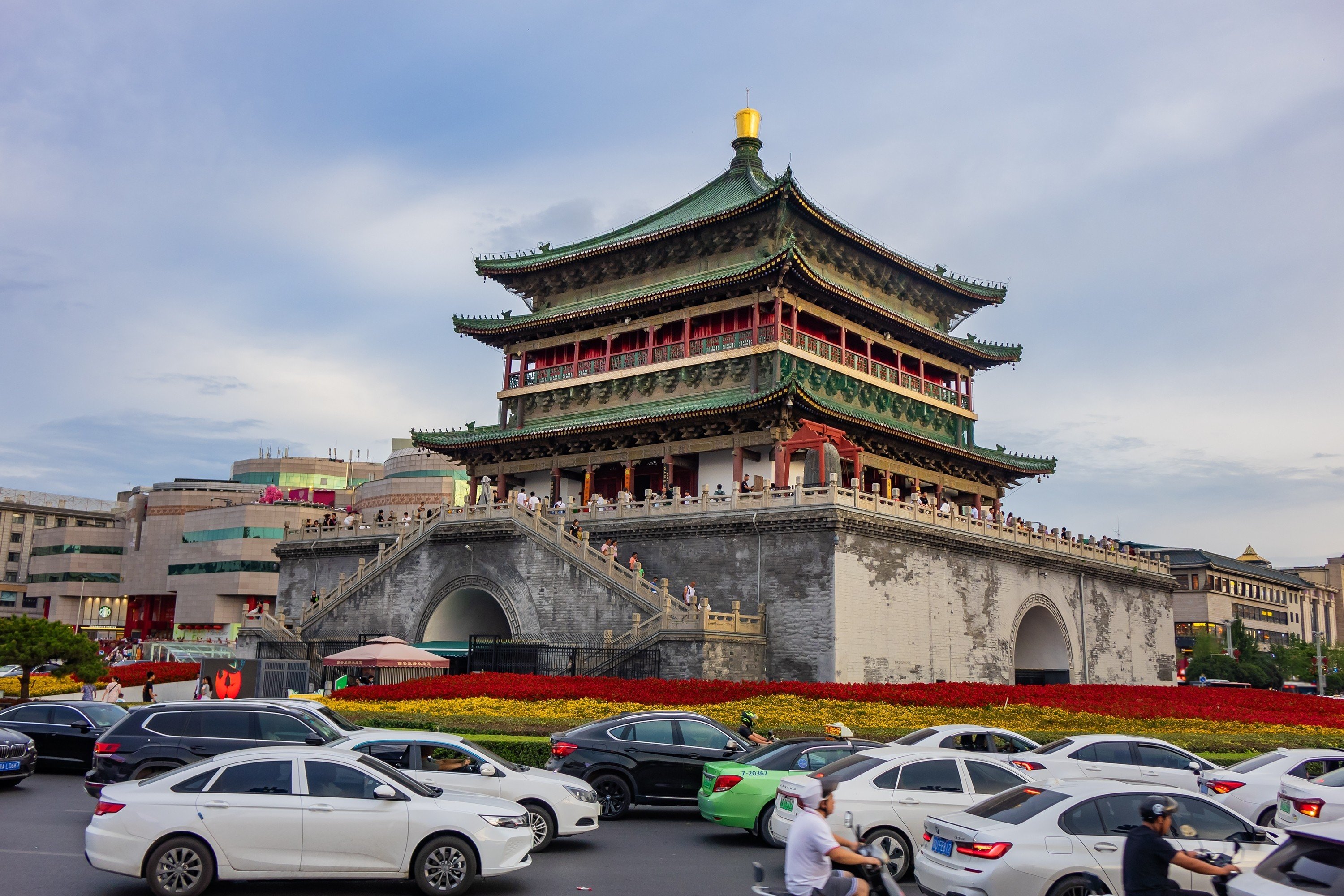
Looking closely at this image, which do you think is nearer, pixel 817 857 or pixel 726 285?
pixel 817 857

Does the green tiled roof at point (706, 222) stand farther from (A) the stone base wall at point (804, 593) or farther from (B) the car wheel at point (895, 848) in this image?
(B) the car wheel at point (895, 848)

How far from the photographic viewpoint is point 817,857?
8406mm

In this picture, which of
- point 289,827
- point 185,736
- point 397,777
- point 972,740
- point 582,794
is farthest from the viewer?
point 972,740

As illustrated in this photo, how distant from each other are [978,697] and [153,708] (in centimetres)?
1890

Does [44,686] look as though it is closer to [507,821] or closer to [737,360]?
[737,360]

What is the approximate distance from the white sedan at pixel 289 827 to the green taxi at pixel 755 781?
12.4ft

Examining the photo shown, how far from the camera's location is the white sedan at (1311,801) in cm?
1341

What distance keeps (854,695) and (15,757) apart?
17.7 m

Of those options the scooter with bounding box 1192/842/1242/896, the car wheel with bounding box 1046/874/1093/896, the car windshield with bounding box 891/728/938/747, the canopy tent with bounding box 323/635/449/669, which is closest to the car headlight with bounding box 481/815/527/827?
the car wheel with bounding box 1046/874/1093/896

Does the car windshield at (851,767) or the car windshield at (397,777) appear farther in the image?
the car windshield at (851,767)

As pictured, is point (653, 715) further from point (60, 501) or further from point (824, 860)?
point (60, 501)

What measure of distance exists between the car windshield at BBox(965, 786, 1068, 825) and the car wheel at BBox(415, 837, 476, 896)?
507 cm

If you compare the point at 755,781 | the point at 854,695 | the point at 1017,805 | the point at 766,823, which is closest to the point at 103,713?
the point at 755,781

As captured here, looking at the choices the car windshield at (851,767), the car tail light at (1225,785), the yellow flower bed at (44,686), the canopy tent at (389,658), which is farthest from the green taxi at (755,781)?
the yellow flower bed at (44,686)
